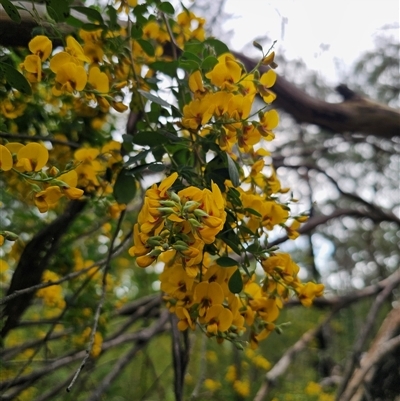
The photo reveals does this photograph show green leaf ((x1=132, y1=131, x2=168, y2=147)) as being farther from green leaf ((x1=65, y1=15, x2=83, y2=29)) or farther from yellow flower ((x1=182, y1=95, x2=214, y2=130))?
green leaf ((x1=65, y1=15, x2=83, y2=29))

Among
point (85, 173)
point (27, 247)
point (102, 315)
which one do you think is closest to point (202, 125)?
point (85, 173)

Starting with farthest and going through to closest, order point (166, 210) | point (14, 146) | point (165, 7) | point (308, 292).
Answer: point (165, 7) < point (308, 292) < point (14, 146) < point (166, 210)

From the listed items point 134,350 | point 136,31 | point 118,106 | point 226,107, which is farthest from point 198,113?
point 134,350

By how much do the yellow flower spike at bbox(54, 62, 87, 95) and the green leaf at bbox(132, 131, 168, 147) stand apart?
4.1 inches

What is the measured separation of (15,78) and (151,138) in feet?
0.61

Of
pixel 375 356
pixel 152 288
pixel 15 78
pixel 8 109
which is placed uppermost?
pixel 152 288

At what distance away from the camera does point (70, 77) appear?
56 cm

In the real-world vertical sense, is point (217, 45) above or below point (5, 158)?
above

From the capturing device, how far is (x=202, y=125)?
1.93ft

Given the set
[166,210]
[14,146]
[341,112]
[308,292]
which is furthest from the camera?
[341,112]

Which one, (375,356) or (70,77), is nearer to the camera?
(70,77)

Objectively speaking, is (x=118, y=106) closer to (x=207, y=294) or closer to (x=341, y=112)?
(x=207, y=294)

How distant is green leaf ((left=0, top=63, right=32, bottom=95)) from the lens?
1.84 ft

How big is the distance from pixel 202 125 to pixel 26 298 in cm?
53
